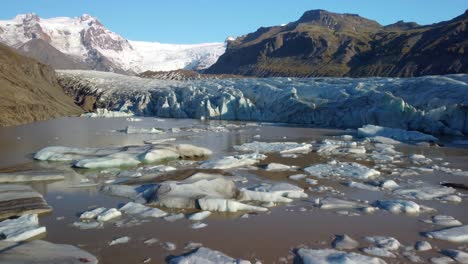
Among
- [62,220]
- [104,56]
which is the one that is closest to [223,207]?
[62,220]

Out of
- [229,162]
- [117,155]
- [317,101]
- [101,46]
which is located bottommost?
[229,162]

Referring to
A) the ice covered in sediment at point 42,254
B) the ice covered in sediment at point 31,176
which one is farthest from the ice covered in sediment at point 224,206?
the ice covered in sediment at point 31,176

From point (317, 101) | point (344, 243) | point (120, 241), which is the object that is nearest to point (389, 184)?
point (344, 243)

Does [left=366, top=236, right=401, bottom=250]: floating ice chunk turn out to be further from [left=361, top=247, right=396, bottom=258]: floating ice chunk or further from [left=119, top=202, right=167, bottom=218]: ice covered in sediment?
[left=119, top=202, right=167, bottom=218]: ice covered in sediment

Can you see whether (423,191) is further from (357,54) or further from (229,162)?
(357,54)

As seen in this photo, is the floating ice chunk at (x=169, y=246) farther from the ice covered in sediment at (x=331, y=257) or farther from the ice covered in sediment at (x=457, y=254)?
the ice covered in sediment at (x=457, y=254)

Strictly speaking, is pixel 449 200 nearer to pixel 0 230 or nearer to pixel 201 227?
pixel 201 227

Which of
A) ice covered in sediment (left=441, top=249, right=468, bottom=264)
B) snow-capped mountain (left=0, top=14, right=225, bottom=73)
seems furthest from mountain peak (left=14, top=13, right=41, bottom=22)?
ice covered in sediment (left=441, top=249, right=468, bottom=264)
